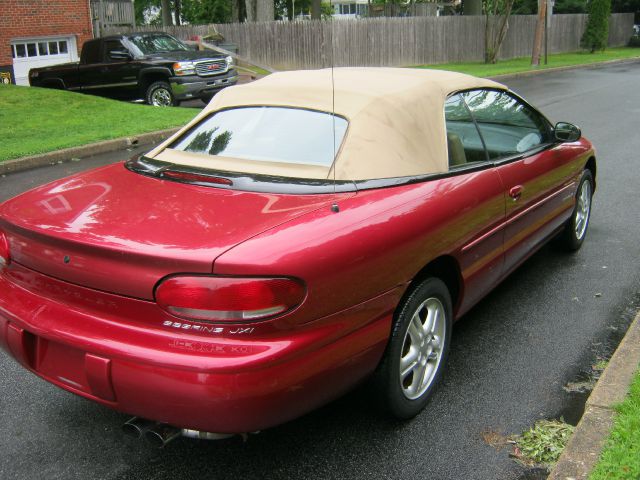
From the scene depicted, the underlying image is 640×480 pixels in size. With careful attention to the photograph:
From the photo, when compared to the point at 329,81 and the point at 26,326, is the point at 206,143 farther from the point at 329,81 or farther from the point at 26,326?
the point at 26,326

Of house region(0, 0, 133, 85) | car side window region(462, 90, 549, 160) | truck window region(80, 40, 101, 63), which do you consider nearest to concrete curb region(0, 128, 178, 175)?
truck window region(80, 40, 101, 63)

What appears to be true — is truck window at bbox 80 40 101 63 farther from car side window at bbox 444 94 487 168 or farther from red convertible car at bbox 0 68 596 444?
car side window at bbox 444 94 487 168

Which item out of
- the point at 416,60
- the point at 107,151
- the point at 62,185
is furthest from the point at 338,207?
the point at 416,60

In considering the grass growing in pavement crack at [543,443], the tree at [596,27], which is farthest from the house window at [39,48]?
the tree at [596,27]

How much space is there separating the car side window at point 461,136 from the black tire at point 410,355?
0.78m

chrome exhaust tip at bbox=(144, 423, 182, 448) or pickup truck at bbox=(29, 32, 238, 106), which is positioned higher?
pickup truck at bbox=(29, 32, 238, 106)

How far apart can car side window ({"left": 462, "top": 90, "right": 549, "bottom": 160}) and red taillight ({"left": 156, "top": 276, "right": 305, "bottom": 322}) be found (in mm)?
2054

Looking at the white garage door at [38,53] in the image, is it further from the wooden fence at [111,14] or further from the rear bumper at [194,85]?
the rear bumper at [194,85]

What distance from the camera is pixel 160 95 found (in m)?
15.6

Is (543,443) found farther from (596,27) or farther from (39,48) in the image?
(596,27)

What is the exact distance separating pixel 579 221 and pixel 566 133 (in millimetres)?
1093

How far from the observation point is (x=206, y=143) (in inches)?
150

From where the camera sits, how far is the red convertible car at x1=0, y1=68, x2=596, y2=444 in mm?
2502

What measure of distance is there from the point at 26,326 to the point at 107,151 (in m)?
8.53
